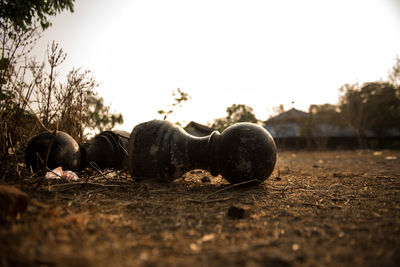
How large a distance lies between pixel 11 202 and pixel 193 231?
3.65 ft

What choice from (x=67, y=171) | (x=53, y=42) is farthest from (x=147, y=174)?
(x=53, y=42)

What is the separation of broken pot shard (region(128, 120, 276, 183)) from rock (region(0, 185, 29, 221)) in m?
1.30

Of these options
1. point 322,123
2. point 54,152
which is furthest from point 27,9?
point 322,123

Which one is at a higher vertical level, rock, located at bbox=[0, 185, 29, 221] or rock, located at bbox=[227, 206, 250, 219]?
rock, located at bbox=[0, 185, 29, 221]

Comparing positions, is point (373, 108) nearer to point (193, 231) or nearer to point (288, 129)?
point (288, 129)

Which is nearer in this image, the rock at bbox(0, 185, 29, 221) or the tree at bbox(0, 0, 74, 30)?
the rock at bbox(0, 185, 29, 221)

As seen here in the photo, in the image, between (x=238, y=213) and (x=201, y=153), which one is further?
(x=201, y=153)

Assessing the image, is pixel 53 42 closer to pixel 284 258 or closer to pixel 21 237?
pixel 21 237

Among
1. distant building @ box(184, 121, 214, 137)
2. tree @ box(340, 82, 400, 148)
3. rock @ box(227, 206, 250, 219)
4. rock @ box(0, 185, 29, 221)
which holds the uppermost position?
tree @ box(340, 82, 400, 148)

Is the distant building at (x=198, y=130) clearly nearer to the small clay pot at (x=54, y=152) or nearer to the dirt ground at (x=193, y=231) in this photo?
the small clay pot at (x=54, y=152)

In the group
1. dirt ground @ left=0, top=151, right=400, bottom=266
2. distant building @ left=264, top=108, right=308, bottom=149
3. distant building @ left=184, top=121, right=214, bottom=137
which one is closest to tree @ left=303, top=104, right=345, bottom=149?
distant building @ left=264, top=108, right=308, bottom=149

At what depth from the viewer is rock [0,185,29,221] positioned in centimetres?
128

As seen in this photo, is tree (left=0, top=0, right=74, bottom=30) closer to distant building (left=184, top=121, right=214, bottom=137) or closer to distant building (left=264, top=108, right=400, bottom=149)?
distant building (left=184, top=121, right=214, bottom=137)

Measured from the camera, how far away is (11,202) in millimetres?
1310
